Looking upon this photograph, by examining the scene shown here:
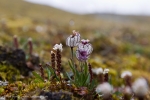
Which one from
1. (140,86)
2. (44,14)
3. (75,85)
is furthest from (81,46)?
(44,14)

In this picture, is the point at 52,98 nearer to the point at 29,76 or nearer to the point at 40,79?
the point at 40,79

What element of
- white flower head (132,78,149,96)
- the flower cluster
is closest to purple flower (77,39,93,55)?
the flower cluster

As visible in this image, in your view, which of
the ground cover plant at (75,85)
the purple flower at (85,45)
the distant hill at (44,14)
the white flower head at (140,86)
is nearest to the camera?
the white flower head at (140,86)

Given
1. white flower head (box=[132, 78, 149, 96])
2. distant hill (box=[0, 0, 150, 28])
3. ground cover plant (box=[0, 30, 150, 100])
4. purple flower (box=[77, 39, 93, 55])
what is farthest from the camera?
distant hill (box=[0, 0, 150, 28])

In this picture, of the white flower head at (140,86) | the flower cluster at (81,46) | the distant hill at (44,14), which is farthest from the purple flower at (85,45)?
the distant hill at (44,14)

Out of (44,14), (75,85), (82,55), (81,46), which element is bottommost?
(75,85)

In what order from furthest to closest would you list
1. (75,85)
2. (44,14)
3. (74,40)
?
(44,14) < (74,40) < (75,85)

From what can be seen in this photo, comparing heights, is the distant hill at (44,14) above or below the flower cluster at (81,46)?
above

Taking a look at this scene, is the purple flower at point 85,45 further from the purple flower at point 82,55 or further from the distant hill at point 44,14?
the distant hill at point 44,14

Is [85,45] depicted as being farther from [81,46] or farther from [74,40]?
[74,40]

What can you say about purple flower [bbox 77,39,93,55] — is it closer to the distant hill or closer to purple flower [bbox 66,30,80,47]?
purple flower [bbox 66,30,80,47]

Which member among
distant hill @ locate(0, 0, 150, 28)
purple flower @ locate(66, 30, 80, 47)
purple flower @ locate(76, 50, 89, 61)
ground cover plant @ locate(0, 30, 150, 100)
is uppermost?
distant hill @ locate(0, 0, 150, 28)

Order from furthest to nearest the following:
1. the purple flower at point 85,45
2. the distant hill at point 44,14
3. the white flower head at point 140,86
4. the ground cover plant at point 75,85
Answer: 1. the distant hill at point 44,14
2. the purple flower at point 85,45
3. the ground cover plant at point 75,85
4. the white flower head at point 140,86

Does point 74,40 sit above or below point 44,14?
below
